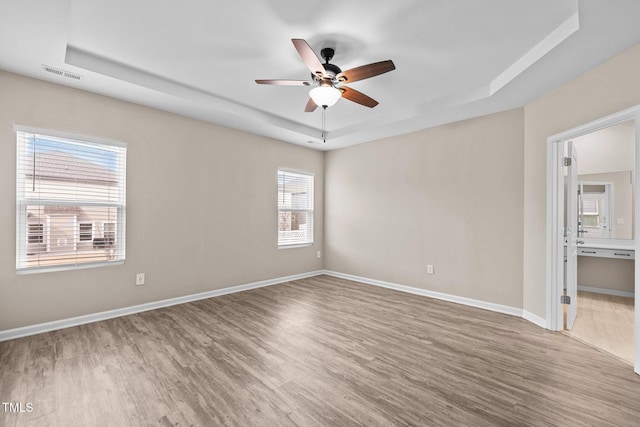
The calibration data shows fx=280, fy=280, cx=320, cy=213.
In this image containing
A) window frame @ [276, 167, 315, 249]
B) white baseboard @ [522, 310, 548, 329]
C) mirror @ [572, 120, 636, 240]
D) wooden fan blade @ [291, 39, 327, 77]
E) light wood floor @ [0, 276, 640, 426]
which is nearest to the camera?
light wood floor @ [0, 276, 640, 426]

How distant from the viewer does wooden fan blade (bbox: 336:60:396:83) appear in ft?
7.53

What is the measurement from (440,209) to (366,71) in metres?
2.65

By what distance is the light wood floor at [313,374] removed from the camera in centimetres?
177

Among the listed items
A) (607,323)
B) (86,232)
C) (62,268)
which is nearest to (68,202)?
(86,232)

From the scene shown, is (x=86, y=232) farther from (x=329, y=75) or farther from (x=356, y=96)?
(x=356, y=96)

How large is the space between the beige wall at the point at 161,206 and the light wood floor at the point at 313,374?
1.39 feet

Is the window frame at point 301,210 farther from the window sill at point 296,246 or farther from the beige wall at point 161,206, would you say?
the beige wall at point 161,206

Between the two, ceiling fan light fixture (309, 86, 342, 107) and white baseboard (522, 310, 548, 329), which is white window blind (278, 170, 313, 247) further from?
white baseboard (522, 310, 548, 329)

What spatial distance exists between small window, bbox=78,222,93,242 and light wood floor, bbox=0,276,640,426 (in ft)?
3.20

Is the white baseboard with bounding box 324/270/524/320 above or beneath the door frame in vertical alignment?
beneath

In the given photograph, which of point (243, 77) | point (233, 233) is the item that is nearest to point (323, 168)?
point (233, 233)

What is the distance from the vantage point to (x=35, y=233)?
2926 millimetres

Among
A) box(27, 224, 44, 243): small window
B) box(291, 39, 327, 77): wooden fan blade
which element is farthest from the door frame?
box(27, 224, 44, 243): small window

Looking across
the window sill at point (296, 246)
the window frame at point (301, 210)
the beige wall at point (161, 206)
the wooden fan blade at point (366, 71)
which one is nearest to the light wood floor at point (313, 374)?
the beige wall at point (161, 206)
